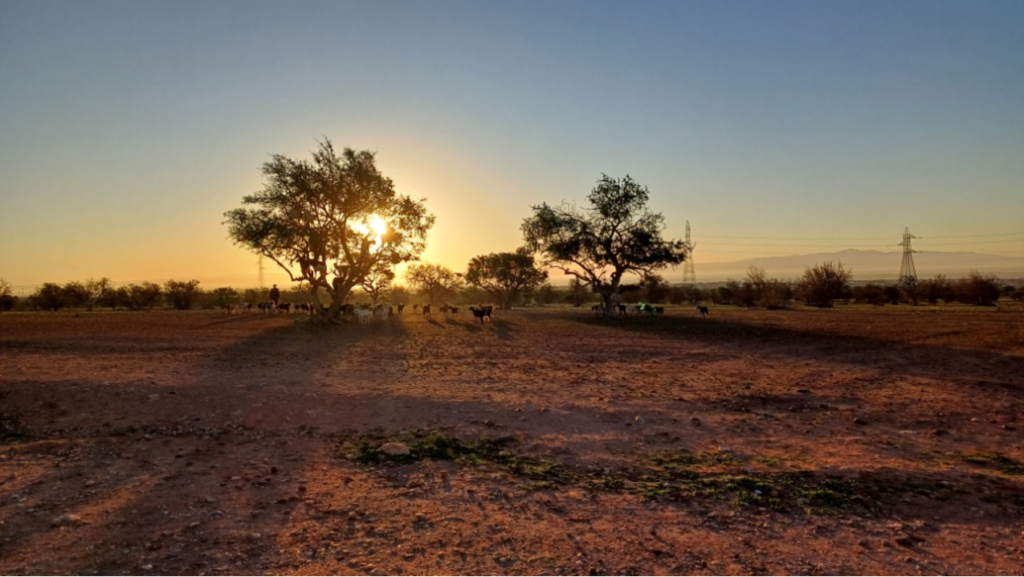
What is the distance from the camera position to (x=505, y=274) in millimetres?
69375

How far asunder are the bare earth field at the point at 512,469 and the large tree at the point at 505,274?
177 feet

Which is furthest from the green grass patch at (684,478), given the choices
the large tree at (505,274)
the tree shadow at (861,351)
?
the large tree at (505,274)

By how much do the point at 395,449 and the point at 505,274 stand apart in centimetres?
6160

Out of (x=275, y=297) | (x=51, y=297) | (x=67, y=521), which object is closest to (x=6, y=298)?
(x=51, y=297)

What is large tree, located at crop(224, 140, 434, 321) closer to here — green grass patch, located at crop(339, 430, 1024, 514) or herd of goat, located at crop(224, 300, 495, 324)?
A: herd of goat, located at crop(224, 300, 495, 324)

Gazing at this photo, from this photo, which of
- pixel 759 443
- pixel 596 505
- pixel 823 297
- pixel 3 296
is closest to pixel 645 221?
pixel 823 297

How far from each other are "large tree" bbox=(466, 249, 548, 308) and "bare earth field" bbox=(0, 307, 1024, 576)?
5405cm

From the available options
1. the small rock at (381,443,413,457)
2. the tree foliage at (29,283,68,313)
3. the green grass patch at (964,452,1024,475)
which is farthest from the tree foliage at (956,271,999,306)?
the tree foliage at (29,283,68,313)

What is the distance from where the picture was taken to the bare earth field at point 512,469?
4.88 meters

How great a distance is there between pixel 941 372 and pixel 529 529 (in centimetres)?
1352

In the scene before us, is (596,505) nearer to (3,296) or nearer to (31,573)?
(31,573)

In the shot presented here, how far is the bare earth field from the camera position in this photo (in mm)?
4879

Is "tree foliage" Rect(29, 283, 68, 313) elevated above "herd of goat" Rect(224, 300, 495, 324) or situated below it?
above

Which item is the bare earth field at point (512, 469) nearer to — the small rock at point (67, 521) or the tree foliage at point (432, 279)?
the small rock at point (67, 521)
